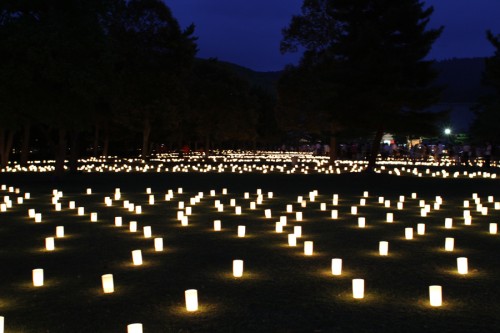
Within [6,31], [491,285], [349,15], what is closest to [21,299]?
[491,285]

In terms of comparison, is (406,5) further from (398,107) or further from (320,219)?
(320,219)

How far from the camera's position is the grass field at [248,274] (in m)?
5.50

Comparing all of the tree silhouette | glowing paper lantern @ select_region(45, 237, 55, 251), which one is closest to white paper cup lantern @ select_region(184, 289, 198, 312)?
glowing paper lantern @ select_region(45, 237, 55, 251)

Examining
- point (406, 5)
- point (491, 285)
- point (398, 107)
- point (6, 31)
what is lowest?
point (491, 285)

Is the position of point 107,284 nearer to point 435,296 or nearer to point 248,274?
point 248,274

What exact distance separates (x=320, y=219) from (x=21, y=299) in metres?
7.53

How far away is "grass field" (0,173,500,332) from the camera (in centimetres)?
550

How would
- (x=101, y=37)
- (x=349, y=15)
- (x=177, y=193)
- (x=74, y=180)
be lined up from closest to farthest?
(x=177, y=193)
(x=101, y=37)
(x=74, y=180)
(x=349, y=15)

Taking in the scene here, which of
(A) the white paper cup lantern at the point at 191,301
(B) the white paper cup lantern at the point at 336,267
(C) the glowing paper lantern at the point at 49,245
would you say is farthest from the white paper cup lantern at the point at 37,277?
(B) the white paper cup lantern at the point at 336,267

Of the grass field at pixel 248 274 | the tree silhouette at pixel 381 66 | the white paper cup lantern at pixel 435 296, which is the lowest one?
the grass field at pixel 248 274

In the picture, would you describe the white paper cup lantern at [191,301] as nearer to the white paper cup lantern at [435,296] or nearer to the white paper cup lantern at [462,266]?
the white paper cup lantern at [435,296]

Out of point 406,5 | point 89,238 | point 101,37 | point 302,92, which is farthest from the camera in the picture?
point 302,92

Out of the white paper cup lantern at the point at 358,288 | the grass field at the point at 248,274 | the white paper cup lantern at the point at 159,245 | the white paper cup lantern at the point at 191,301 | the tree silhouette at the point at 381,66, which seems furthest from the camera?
the tree silhouette at the point at 381,66

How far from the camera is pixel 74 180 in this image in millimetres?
24438
